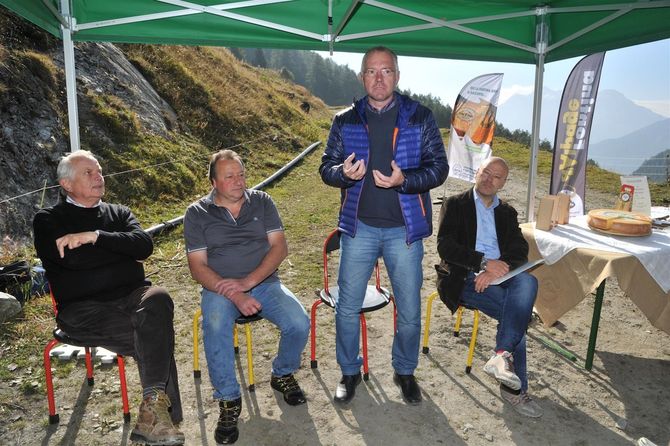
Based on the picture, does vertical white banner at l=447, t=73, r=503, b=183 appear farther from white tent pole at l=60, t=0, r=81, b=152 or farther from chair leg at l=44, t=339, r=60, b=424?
chair leg at l=44, t=339, r=60, b=424

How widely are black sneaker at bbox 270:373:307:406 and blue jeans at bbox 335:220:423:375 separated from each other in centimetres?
34

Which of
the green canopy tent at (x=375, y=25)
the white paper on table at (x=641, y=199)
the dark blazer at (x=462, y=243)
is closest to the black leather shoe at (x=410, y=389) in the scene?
the dark blazer at (x=462, y=243)

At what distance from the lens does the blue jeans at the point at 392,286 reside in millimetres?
3023

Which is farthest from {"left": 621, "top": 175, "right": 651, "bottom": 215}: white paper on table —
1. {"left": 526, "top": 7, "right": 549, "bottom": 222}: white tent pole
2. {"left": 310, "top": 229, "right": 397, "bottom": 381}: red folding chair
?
{"left": 310, "top": 229, "right": 397, "bottom": 381}: red folding chair

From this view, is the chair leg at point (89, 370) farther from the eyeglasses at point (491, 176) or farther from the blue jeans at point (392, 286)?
the eyeglasses at point (491, 176)

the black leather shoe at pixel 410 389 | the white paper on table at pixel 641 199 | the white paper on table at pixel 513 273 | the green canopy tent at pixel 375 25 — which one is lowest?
the black leather shoe at pixel 410 389

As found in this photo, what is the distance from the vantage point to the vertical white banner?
7.54 m

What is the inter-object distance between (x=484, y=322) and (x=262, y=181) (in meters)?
7.82

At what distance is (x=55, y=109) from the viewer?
7.79 meters

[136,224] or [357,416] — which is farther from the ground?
[136,224]

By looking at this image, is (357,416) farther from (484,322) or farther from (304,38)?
(304,38)

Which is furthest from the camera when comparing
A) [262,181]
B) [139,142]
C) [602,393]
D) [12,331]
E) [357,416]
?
[262,181]

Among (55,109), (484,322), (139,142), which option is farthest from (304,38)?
(139,142)

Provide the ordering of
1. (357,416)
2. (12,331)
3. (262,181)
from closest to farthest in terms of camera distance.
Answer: (357,416), (12,331), (262,181)
